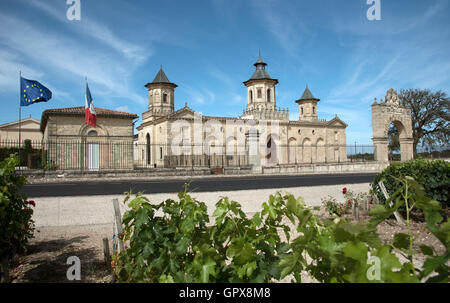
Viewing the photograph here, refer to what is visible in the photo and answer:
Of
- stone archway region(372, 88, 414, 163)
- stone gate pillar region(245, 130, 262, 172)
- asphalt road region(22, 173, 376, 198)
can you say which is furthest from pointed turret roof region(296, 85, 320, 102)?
asphalt road region(22, 173, 376, 198)

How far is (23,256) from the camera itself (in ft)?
12.5

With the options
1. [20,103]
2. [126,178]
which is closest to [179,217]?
[126,178]

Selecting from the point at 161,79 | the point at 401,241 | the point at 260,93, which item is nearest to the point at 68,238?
the point at 401,241

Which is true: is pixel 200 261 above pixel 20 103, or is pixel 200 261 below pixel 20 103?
below

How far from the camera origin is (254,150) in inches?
869

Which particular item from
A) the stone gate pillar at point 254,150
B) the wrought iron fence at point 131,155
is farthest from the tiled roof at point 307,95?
the stone gate pillar at point 254,150

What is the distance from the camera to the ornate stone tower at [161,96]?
38.7 meters

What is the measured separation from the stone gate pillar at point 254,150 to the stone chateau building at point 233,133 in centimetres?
422

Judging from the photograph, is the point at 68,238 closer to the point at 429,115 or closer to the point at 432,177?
the point at 432,177

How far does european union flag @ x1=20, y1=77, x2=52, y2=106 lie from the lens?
1786 centimetres

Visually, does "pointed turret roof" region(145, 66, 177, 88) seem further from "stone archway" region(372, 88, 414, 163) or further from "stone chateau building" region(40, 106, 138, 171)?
"stone archway" region(372, 88, 414, 163)

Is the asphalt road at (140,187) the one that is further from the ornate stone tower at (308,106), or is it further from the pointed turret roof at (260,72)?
the ornate stone tower at (308,106)
